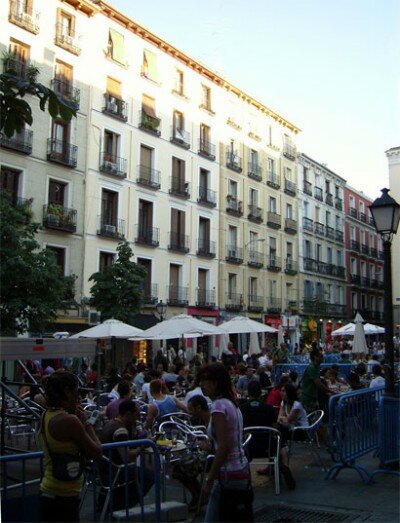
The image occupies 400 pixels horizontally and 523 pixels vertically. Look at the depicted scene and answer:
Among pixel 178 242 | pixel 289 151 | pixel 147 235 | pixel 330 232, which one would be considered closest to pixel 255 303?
pixel 178 242

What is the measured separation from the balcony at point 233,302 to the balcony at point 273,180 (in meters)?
9.81

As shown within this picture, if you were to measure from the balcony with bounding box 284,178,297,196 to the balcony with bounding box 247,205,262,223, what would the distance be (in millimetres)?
4751

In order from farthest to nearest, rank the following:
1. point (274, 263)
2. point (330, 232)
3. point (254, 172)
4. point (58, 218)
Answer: point (330, 232), point (274, 263), point (254, 172), point (58, 218)

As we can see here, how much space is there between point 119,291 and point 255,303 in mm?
17155

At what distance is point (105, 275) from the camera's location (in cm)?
2592

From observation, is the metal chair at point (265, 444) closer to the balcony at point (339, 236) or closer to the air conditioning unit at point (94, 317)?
the air conditioning unit at point (94, 317)

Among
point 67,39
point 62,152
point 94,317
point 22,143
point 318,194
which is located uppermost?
point 67,39

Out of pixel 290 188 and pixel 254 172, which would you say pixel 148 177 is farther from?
pixel 290 188

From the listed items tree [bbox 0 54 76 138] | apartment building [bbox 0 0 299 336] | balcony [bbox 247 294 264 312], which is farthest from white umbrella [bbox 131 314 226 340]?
balcony [bbox 247 294 264 312]

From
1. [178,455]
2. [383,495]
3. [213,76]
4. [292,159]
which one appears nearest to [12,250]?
[178,455]

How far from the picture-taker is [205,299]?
119ft

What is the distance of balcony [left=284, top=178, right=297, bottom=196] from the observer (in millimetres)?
46375

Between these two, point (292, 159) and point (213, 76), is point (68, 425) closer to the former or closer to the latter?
point (213, 76)

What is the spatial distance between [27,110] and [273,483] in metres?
5.92
